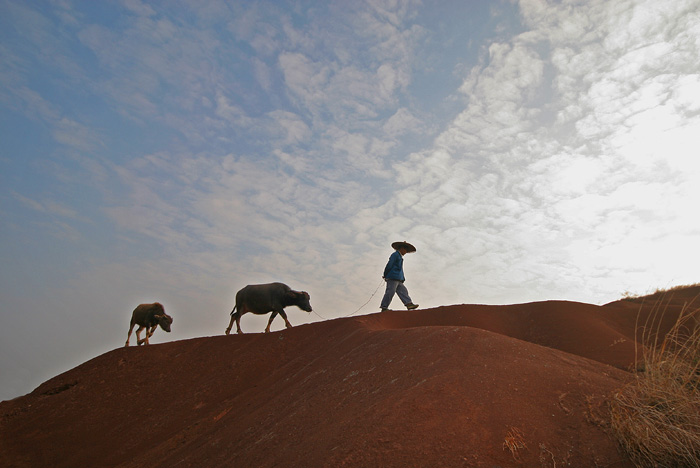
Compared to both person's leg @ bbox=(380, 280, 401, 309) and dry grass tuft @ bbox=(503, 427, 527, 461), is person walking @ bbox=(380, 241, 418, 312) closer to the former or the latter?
person's leg @ bbox=(380, 280, 401, 309)

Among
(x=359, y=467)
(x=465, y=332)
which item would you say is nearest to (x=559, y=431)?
(x=359, y=467)

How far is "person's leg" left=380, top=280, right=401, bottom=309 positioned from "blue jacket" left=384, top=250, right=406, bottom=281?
0.16 metres

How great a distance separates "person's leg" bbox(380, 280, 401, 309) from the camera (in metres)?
13.7

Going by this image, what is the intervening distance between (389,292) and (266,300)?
5538mm

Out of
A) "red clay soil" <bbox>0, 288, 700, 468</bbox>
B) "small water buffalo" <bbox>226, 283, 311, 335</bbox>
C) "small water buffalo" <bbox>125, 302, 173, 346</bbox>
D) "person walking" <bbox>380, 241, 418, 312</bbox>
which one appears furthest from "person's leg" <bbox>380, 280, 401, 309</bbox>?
"small water buffalo" <bbox>125, 302, 173, 346</bbox>

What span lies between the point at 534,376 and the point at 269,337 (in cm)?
929

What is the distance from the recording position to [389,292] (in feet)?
45.1

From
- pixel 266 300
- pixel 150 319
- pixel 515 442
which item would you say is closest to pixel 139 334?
pixel 150 319

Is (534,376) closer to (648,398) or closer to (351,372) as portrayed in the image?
(648,398)

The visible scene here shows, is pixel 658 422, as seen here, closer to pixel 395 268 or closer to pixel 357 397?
pixel 357 397

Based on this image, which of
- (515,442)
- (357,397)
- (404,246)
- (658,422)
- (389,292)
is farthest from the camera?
(404,246)

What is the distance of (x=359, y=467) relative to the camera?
4246mm

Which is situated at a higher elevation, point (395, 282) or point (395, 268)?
point (395, 268)

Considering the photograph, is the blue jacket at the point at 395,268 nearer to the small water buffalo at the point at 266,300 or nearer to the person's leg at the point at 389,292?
the person's leg at the point at 389,292
